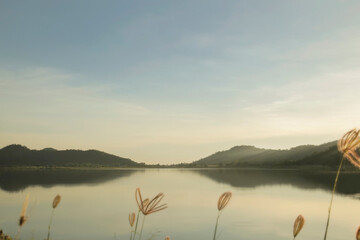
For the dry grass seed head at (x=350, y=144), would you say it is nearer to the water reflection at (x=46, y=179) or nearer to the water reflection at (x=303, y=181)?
the water reflection at (x=303, y=181)

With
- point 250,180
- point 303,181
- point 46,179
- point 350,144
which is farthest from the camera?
point 46,179

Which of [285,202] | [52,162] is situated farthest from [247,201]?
[52,162]

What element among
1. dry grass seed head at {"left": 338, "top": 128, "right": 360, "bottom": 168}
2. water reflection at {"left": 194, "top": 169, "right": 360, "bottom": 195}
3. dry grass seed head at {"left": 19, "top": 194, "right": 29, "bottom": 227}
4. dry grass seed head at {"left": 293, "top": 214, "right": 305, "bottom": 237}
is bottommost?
water reflection at {"left": 194, "top": 169, "right": 360, "bottom": 195}

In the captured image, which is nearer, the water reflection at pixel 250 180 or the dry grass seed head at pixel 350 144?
the dry grass seed head at pixel 350 144

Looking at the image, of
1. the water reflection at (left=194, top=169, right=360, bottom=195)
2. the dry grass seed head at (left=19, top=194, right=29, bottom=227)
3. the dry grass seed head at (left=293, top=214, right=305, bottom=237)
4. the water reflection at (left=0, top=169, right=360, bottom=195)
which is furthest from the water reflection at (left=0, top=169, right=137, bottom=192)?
the dry grass seed head at (left=293, top=214, right=305, bottom=237)

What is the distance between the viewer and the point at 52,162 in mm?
194625

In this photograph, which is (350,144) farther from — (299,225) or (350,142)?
(299,225)

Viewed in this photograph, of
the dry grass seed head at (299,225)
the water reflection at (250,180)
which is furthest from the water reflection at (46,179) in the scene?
the dry grass seed head at (299,225)

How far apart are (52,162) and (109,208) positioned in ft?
576

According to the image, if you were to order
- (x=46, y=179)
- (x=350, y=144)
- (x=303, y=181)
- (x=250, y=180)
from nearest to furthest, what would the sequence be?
(x=350, y=144) < (x=303, y=181) < (x=250, y=180) < (x=46, y=179)

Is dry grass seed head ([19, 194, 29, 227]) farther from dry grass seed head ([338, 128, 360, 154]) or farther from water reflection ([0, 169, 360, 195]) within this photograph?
water reflection ([0, 169, 360, 195])

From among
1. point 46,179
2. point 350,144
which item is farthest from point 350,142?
point 46,179

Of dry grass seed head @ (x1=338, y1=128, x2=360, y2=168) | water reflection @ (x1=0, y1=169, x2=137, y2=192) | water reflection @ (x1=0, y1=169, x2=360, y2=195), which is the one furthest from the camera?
water reflection @ (x1=0, y1=169, x2=137, y2=192)

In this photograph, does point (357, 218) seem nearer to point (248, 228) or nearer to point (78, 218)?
point (248, 228)
